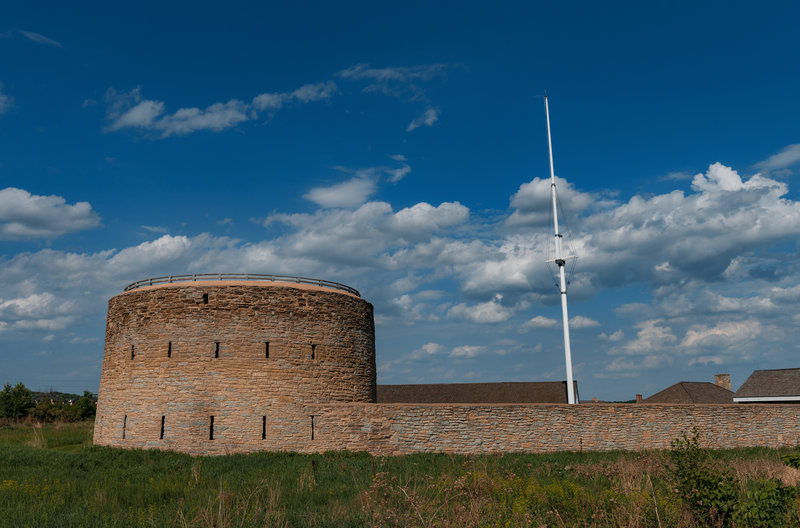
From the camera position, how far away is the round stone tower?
20750 mm

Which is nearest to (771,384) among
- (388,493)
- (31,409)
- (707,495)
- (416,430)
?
(416,430)

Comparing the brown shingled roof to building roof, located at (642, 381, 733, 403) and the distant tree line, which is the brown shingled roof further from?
the distant tree line

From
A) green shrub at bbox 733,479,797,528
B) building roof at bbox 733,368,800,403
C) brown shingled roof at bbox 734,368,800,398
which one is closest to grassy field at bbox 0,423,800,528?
green shrub at bbox 733,479,797,528

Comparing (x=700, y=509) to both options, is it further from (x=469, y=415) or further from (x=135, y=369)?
(x=135, y=369)

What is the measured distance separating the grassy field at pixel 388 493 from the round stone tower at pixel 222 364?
1.81 metres

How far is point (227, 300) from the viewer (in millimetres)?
21672

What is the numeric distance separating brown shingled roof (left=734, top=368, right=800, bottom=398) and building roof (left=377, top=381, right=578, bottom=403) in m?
13.6

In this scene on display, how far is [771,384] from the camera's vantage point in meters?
40.2

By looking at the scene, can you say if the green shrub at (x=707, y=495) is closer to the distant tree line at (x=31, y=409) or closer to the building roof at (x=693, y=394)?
the building roof at (x=693, y=394)

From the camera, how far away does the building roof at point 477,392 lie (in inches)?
1464

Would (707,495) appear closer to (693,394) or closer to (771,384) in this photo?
(693,394)

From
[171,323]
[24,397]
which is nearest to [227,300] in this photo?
[171,323]

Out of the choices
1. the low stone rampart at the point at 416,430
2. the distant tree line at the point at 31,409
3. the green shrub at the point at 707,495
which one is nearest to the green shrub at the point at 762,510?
the green shrub at the point at 707,495

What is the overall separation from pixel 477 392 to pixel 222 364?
22.1 meters
